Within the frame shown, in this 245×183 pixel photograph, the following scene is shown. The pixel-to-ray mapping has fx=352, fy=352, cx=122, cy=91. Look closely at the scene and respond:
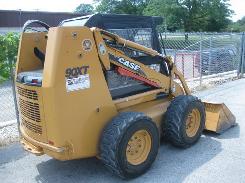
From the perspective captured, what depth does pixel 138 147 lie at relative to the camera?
4746 millimetres

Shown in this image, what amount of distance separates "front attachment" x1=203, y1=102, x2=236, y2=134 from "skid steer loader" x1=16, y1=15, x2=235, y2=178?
755 millimetres

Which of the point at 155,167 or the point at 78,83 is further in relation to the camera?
the point at 155,167

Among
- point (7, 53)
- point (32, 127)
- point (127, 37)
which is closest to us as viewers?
point (32, 127)

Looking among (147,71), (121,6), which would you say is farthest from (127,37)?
(121,6)

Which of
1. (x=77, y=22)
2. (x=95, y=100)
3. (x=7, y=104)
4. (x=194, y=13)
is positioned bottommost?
(x=7, y=104)

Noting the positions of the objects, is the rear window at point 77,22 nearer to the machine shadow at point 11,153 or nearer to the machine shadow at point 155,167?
the machine shadow at point 155,167

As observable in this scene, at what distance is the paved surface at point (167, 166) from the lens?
4660 mm

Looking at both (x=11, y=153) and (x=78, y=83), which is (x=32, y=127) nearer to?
(x=78, y=83)

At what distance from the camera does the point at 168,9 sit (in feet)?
147

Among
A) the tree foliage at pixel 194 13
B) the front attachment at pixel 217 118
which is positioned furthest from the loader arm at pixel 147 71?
the tree foliage at pixel 194 13

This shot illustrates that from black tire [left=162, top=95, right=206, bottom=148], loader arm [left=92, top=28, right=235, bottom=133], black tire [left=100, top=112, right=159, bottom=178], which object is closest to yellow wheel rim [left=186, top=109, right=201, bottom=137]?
black tire [left=162, top=95, right=206, bottom=148]

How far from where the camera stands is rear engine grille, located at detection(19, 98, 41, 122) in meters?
4.39

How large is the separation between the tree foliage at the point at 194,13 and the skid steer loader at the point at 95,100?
41.5 meters

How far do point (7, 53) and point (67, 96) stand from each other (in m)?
2.49
